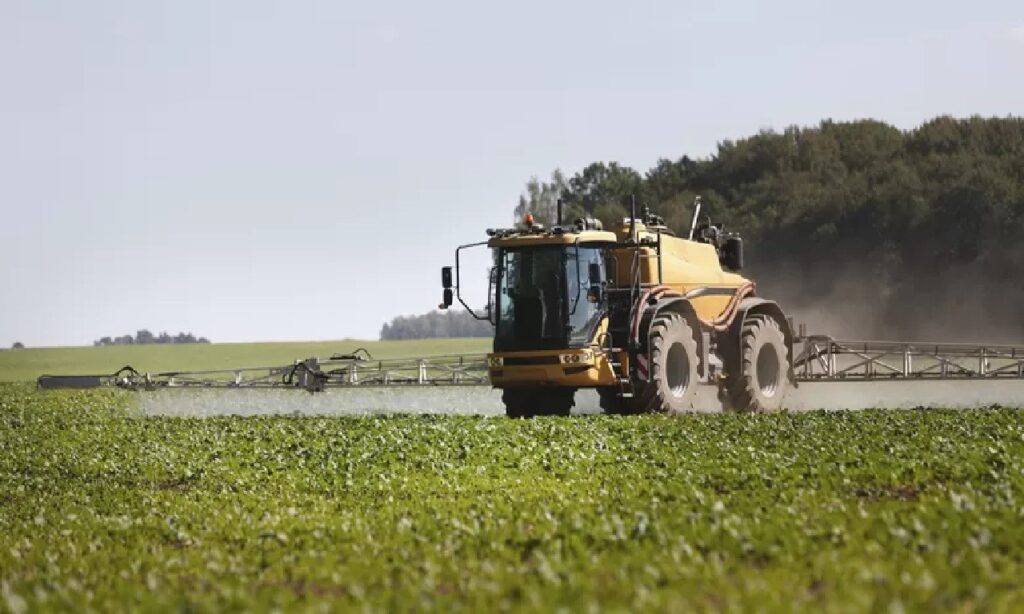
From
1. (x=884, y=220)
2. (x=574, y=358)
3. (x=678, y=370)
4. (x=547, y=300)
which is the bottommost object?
(x=678, y=370)

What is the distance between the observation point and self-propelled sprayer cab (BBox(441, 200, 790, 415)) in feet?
101

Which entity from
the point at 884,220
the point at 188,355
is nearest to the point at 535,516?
the point at 884,220

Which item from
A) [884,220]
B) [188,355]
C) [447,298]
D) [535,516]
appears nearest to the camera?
[535,516]

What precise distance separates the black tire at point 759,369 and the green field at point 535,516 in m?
4.25

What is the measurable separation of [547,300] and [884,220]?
171 feet

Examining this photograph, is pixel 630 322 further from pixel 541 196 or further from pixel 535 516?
pixel 541 196

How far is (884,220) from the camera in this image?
261 feet

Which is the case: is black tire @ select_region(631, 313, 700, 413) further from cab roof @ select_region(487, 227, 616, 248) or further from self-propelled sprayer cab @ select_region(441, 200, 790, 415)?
cab roof @ select_region(487, 227, 616, 248)

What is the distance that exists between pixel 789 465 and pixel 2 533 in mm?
10009

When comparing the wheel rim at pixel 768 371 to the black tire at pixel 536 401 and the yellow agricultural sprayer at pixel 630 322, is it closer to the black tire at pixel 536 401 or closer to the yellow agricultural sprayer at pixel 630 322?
the yellow agricultural sprayer at pixel 630 322

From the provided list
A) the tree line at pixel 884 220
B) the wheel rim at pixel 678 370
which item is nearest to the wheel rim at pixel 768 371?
the wheel rim at pixel 678 370

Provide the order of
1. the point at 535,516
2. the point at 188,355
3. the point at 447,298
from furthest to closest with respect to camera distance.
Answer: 1. the point at 188,355
2. the point at 447,298
3. the point at 535,516

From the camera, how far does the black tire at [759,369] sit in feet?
116

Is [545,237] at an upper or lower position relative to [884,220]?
lower
